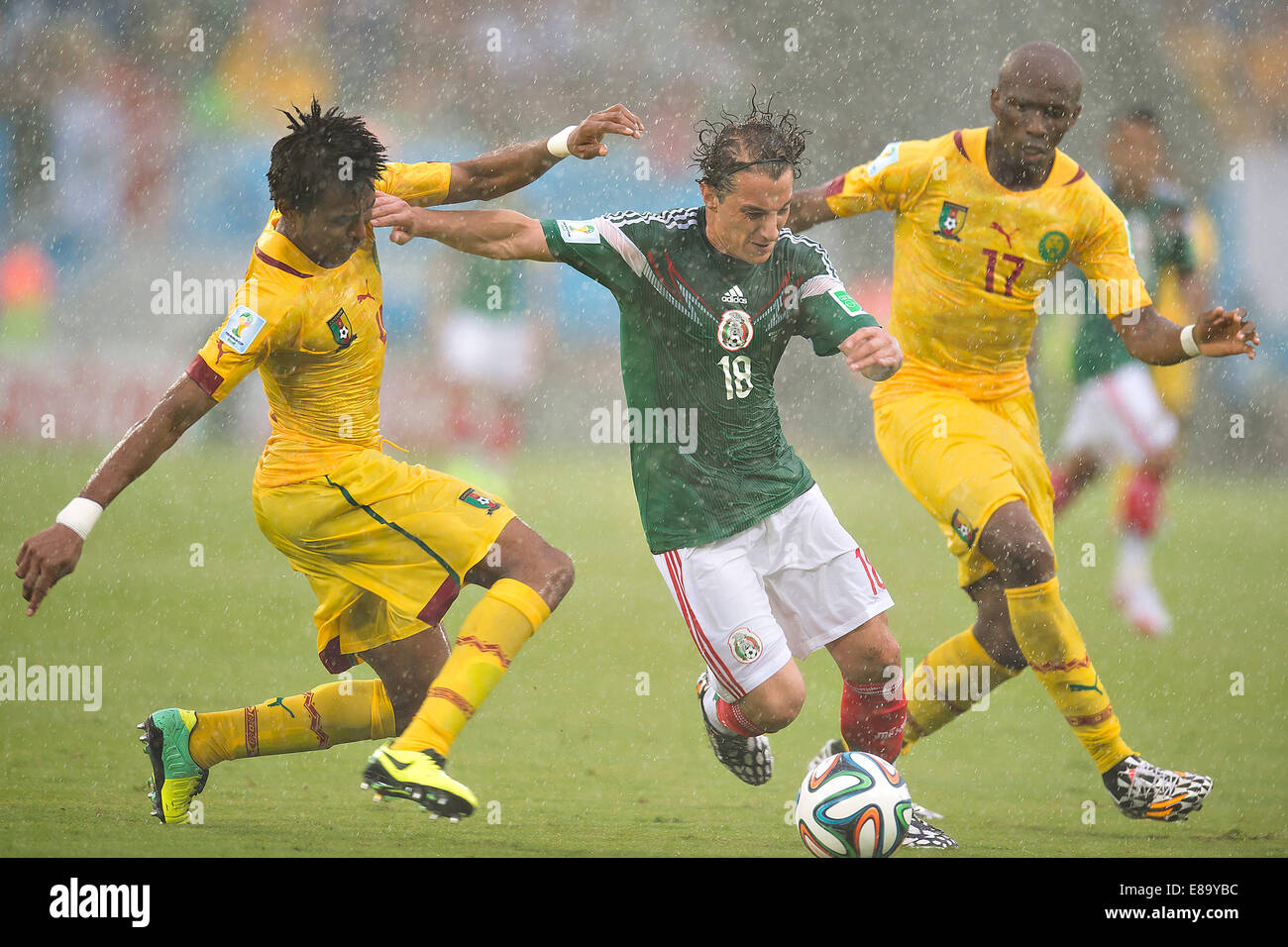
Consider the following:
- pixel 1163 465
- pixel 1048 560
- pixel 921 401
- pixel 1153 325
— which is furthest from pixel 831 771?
pixel 1163 465

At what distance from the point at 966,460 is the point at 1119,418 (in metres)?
3.45

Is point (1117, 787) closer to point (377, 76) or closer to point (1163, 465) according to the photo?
point (1163, 465)

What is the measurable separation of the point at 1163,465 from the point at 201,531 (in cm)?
633

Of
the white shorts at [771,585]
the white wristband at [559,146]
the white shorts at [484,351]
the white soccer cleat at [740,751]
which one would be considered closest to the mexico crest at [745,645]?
the white shorts at [771,585]

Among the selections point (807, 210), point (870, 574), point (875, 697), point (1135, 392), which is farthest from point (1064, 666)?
point (1135, 392)

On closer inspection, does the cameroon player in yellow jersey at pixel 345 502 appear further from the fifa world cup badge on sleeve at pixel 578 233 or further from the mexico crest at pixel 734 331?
the mexico crest at pixel 734 331

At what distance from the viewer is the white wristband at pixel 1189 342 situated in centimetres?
514

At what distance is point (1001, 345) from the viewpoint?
5.64 metres

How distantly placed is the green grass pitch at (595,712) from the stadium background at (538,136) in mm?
2528

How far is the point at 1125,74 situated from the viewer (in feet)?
50.2

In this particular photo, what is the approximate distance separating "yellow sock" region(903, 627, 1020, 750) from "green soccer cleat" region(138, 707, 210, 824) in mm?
2586

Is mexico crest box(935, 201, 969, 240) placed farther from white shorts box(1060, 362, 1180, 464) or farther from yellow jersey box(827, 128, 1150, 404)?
white shorts box(1060, 362, 1180, 464)

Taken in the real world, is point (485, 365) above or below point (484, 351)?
below

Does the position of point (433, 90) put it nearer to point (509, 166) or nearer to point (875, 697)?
point (509, 166)
